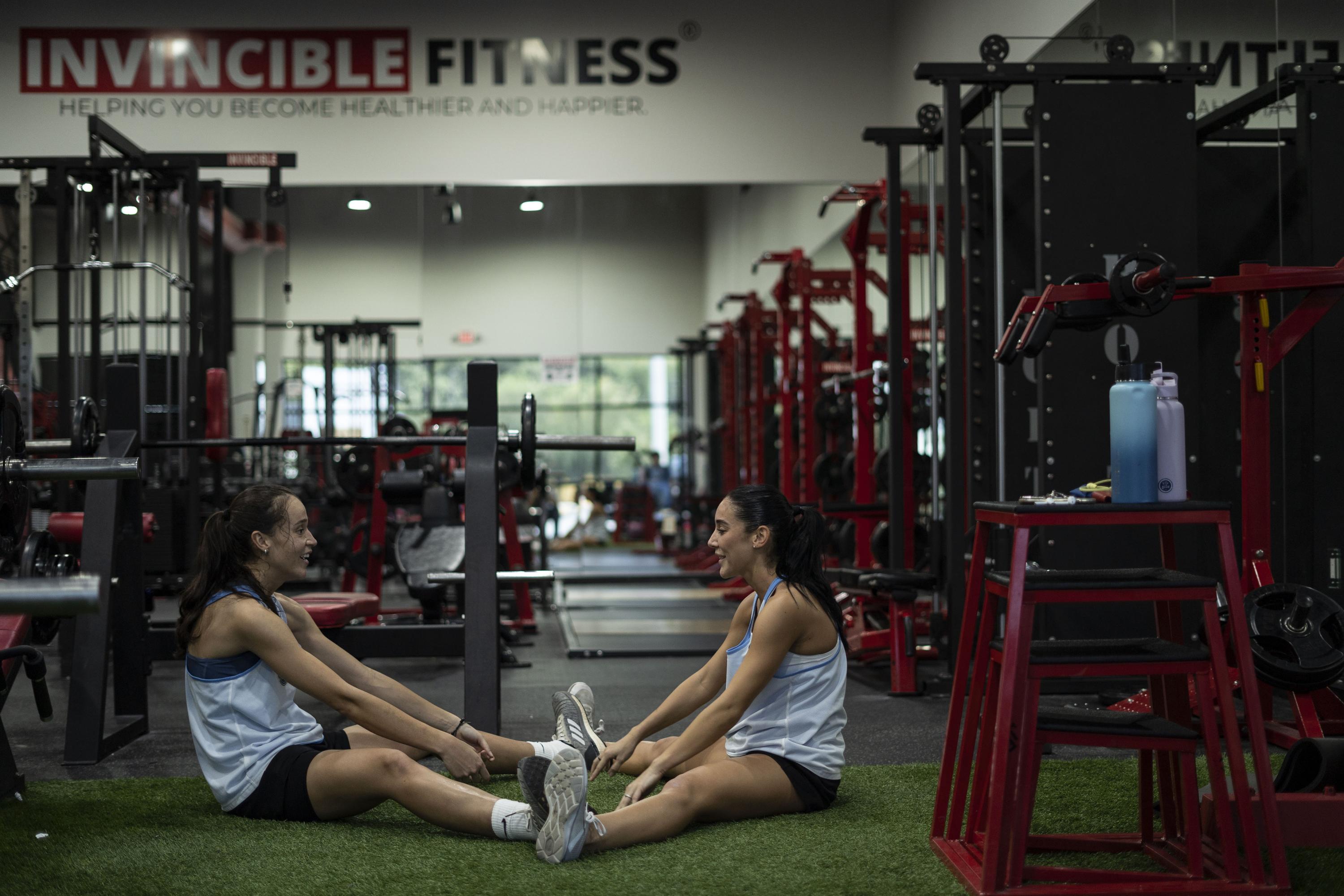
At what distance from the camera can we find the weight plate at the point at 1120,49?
14.5 ft

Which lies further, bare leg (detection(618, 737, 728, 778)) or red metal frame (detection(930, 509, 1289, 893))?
bare leg (detection(618, 737, 728, 778))

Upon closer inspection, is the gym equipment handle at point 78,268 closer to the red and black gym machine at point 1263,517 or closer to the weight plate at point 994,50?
the weight plate at point 994,50

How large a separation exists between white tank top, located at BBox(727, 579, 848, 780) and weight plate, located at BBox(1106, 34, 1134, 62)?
2.78 meters

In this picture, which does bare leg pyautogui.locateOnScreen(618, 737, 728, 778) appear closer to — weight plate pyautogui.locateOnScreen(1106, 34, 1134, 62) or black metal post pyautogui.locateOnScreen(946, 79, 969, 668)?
black metal post pyautogui.locateOnScreen(946, 79, 969, 668)

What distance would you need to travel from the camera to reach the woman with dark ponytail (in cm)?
262

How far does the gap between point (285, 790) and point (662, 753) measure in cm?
86

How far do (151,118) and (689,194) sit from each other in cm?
412

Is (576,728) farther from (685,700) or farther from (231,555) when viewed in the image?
(231,555)

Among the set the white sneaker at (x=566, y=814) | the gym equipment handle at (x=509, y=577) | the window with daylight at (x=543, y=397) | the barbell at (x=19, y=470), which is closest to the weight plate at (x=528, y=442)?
the gym equipment handle at (x=509, y=577)

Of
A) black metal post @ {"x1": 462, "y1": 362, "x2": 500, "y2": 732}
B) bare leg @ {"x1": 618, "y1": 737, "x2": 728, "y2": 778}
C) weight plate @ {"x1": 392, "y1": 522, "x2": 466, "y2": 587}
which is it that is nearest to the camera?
bare leg @ {"x1": 618, "y1": 737, "x2": 728, "y2": 778}

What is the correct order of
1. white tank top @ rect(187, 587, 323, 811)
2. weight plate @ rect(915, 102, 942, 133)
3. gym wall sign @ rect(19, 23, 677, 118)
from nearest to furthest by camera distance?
white tank top @ rect(187, 587, 323, 811) < weight plate @ rect(915, 102, 942, 133) < gym wall sign @ rect(19, 23, 677, 118)

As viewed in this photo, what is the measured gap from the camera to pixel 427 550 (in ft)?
19.6

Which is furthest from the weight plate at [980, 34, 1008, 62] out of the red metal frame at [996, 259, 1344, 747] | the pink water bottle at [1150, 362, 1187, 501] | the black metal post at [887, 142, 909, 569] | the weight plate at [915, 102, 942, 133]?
the pink water bottle at [1150, 362, 1187, 501]

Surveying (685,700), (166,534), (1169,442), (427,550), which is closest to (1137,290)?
(1169,442)
